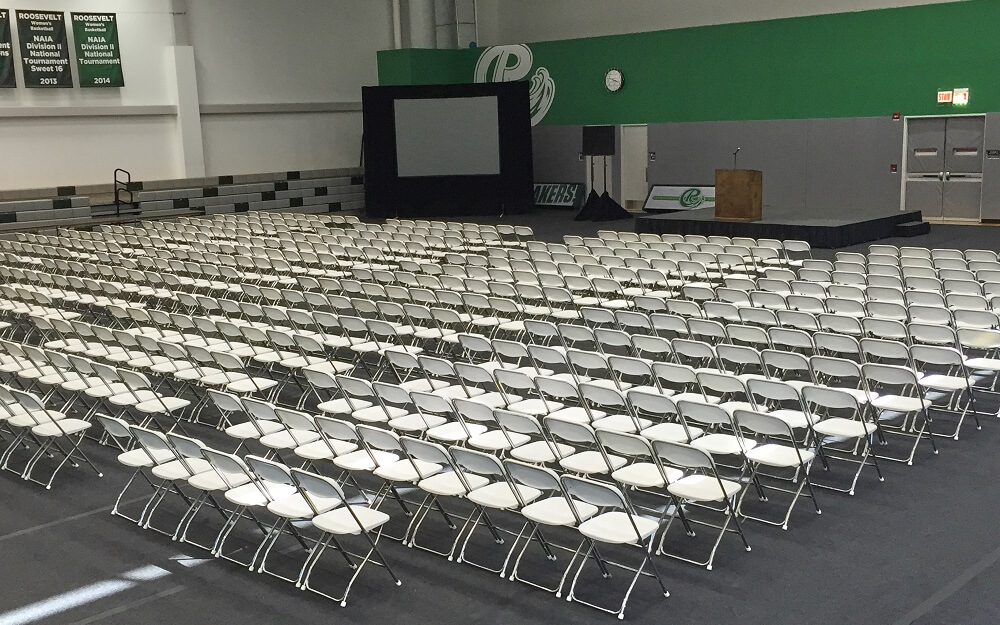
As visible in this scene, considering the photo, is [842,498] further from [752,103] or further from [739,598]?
[752,103]

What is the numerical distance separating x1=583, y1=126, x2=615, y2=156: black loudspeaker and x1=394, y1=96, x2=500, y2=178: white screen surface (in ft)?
9.01

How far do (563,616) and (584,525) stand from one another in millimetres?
450

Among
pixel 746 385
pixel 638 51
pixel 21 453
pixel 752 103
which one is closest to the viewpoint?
pixel 746 385

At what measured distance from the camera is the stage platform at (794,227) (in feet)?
54.2

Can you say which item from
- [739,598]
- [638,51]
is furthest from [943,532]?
[638,51]

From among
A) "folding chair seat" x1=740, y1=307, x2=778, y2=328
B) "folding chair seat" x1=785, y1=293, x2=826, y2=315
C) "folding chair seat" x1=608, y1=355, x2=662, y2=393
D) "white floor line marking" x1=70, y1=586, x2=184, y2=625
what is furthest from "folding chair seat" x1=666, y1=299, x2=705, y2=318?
"white floor line marking" x1=70, y1=586, x2=184, y2=625

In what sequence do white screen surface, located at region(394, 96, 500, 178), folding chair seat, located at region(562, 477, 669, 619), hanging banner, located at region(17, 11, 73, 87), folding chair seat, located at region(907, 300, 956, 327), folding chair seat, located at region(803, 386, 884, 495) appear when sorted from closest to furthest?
folding chair seat, located at region(562, 477, 669, 619)
folding chair seat, located at region(803, 386, 884, 495)
folding chair seat, located at region(907, 300, 956, 327)
hanging banner, located at region(17, 11, 73, 87)
white screen surface, located at region(394, 96, 500, 178)

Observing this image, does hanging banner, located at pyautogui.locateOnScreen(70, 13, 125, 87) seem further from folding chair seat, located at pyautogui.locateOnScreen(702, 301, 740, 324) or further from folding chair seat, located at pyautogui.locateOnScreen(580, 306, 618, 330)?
folding chair seat, located at pyautogui.locateOnScreen(702, 301, 740, 324)

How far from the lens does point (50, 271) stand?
15.2 metres

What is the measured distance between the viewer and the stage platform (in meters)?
16.5

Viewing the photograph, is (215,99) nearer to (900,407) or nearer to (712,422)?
(712,422)

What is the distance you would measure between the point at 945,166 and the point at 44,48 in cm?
1899

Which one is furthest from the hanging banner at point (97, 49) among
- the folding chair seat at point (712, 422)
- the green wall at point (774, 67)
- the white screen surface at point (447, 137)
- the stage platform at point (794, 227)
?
the folding chair seat at point (712, 422)

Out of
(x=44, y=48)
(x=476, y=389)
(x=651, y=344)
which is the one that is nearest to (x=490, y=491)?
(x=476, y=389)
